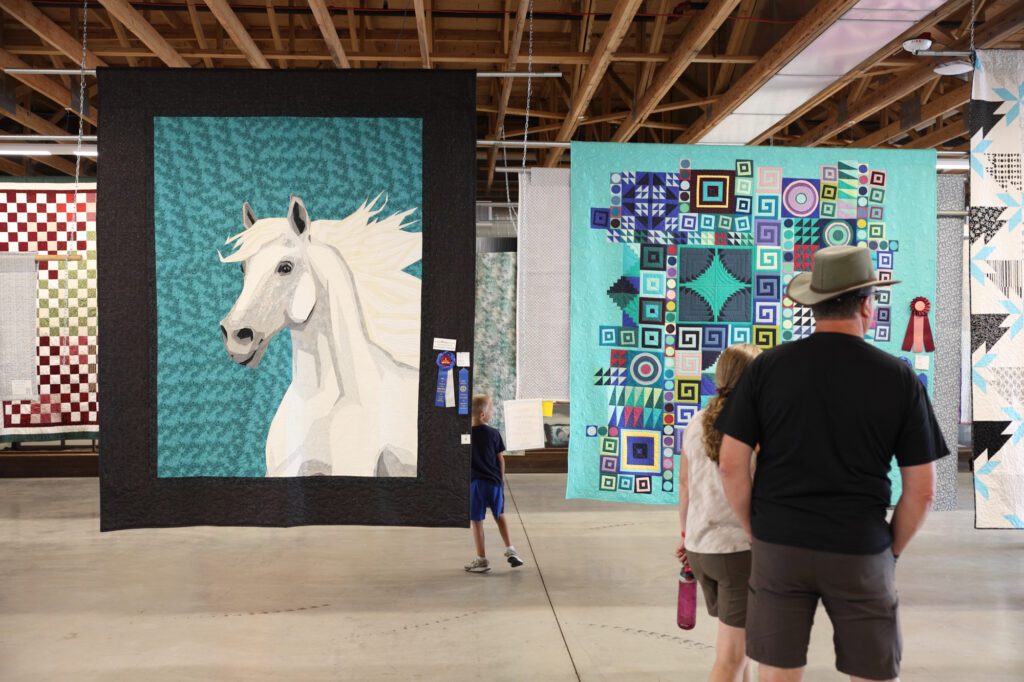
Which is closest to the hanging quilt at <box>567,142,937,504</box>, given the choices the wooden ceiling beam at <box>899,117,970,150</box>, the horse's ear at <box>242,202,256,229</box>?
the horse's ear at <box>242,202,256,229</box>

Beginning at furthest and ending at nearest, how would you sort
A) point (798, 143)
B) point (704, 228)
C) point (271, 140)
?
point (798, 143), point (704, 228), point (271, 140)

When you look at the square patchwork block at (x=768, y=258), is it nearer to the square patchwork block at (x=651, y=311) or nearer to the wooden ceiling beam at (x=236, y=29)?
the square patchwork block at (x=651, y=311)

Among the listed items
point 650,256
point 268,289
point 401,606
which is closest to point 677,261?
point 650,256

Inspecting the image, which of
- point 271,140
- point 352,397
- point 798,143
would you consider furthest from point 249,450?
point 798,143

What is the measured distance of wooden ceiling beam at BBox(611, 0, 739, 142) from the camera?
15.9ft

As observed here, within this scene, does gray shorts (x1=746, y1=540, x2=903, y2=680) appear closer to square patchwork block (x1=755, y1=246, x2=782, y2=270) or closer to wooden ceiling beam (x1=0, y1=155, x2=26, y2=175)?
square patchwork block (x1=755, y1=246, x2=782, y2=270)

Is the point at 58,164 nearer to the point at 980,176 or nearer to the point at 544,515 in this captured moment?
the point at 544,515

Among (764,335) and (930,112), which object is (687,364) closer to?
(764,335)

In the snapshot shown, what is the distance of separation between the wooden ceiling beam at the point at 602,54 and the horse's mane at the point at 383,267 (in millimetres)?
1910

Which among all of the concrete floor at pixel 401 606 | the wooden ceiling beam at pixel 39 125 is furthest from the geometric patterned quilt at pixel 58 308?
the concrete floor at pixel 401 606

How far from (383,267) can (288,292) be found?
45 centimetres

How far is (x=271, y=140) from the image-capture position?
386 cm

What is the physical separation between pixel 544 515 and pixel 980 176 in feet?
13.5

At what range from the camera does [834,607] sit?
2.19 meters
